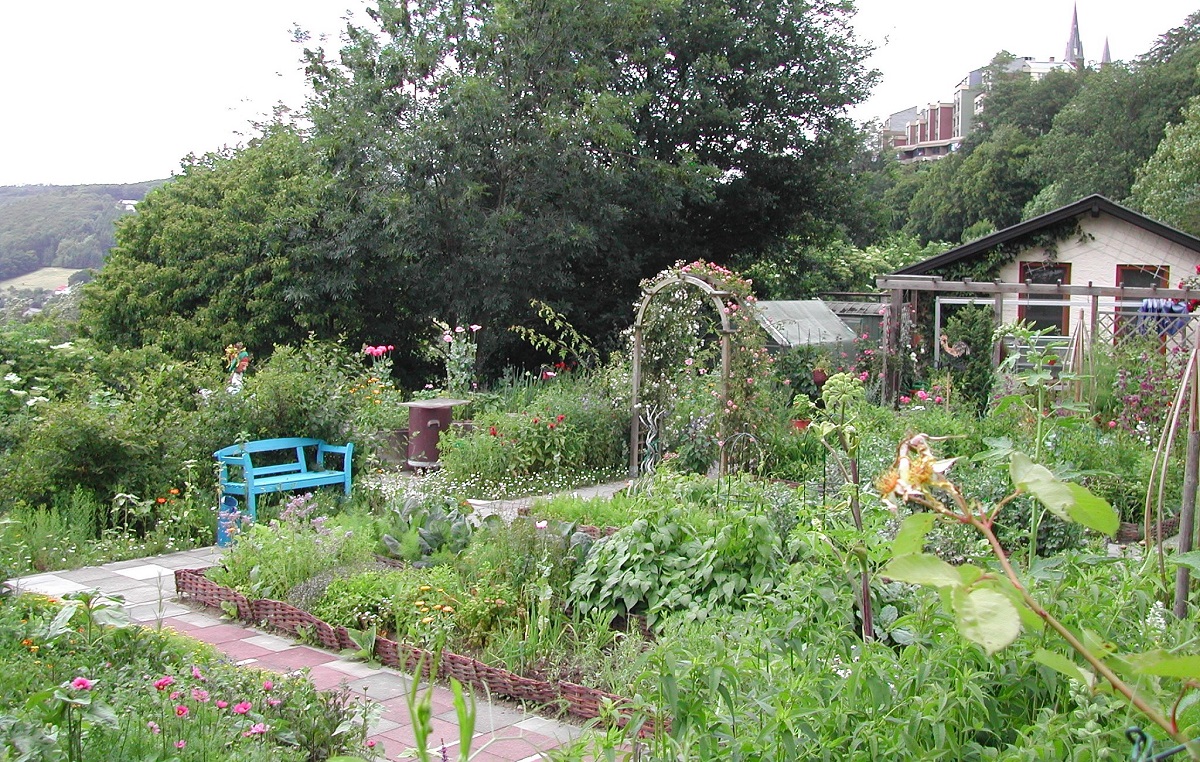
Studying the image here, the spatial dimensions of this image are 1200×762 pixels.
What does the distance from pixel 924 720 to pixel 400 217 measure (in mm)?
11310

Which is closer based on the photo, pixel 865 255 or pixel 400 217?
pixel 400 217

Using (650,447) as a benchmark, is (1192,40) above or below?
above

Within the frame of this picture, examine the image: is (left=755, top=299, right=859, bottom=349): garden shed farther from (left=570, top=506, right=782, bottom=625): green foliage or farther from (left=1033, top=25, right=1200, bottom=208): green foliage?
(left=1033, top=25, right=1200, bottom=208): green foliage

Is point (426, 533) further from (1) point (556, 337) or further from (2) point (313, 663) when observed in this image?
(1) point (556, 337)

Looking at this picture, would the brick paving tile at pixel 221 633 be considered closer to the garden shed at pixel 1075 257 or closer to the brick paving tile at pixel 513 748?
the brick paving tile at pixel 513 748

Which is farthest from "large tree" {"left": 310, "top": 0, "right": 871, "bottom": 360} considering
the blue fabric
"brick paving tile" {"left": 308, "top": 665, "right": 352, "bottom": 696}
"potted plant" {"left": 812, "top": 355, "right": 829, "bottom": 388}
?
"brick paving tile" {"left": 308, "top": 665, "right": 352, "bottom": 696}

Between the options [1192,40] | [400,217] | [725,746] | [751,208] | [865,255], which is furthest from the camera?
[1192,40]

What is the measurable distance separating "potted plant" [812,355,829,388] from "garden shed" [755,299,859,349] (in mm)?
450

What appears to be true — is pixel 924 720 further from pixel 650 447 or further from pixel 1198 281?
pixel 1198 281

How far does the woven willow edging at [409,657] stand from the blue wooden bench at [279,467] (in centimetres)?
130

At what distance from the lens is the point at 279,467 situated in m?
6.92

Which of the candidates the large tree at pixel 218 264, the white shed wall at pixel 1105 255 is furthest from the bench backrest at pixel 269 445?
the white shed wall at pixel 1105 255

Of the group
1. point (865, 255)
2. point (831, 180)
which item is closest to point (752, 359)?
point (831, 180)

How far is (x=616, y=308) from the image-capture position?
616 inches
